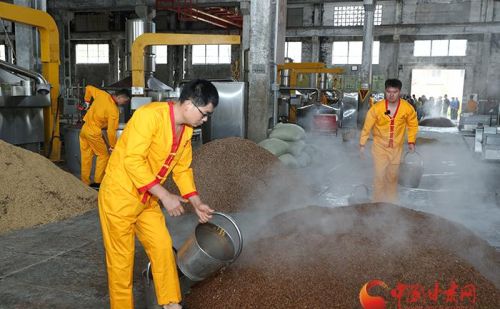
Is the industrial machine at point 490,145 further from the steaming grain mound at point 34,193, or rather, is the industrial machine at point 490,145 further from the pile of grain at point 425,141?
the steaming grain mound at point 34,193

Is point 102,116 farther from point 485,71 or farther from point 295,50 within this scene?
point 485,71

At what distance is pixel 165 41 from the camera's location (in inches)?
323

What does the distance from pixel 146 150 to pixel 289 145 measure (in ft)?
18.6

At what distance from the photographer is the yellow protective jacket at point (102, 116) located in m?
6.46

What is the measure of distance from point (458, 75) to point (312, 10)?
9.41 m

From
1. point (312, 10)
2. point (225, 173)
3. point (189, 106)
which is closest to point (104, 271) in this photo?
point (189, 106)

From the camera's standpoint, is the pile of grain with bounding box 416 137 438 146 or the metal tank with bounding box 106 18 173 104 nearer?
the metal tank with bounding box 106 18 173 104

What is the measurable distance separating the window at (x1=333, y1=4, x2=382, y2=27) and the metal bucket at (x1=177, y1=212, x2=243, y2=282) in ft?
80.9

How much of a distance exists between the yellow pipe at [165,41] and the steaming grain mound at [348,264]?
17.9ft

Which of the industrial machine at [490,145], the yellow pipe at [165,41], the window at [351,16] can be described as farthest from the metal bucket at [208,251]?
the window at [351,16]

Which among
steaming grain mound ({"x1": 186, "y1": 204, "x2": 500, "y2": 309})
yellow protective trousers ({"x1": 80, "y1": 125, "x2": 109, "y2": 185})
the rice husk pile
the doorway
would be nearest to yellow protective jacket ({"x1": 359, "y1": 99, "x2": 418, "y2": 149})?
the rice husk pile

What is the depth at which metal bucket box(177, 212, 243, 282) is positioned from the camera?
8.62 ft

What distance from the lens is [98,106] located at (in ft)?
21.2

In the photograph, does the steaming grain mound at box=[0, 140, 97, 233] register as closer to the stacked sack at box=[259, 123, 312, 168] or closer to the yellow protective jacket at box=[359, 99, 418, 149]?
the stacked sack at box=[259, 123, 312, 168]
